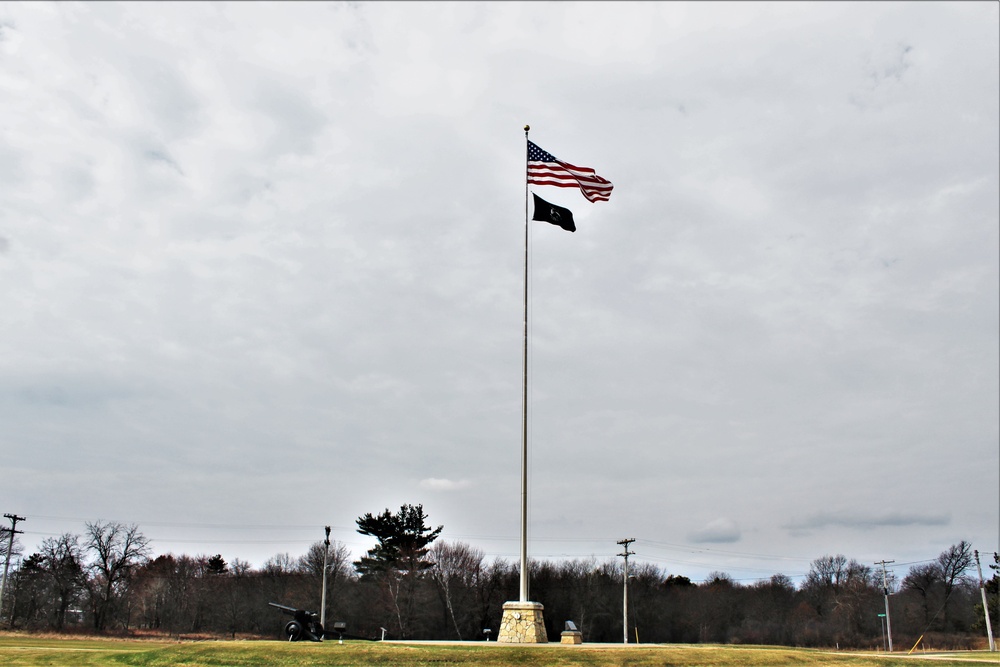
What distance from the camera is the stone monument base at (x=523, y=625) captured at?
21719mm

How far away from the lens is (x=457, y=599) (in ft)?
225

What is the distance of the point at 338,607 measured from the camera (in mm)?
70500

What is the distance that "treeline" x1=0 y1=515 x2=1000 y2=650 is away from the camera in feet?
218

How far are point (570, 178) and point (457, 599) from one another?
52.5 meters

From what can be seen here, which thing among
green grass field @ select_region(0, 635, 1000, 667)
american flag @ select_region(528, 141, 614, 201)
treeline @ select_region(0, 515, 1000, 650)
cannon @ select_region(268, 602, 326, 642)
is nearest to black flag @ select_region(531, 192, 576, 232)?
american flag @ select_region(528, 141, 614, 201)

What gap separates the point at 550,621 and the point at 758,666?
189 ft

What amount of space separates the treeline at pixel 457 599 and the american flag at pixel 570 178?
4794cm

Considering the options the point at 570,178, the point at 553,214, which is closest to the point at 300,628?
the point at 553,214

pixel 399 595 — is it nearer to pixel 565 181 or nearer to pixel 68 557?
pixel 68 557

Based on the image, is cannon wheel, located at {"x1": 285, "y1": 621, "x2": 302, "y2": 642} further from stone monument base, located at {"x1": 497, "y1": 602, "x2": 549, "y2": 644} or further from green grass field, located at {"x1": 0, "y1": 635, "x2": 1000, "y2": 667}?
stone monument base, located at {"x1": 497, "y1": 602, "x2": 549, "y2": 644}

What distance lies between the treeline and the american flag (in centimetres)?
4794

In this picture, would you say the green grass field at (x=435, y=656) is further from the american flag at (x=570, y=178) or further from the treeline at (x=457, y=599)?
the treeline at (x=457, y=599)

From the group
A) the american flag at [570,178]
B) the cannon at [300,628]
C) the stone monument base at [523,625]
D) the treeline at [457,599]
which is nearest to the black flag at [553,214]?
the american flag at [570,178]

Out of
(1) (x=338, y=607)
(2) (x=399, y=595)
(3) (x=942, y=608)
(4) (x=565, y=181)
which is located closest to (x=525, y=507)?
(4) (x=565, y=181)
